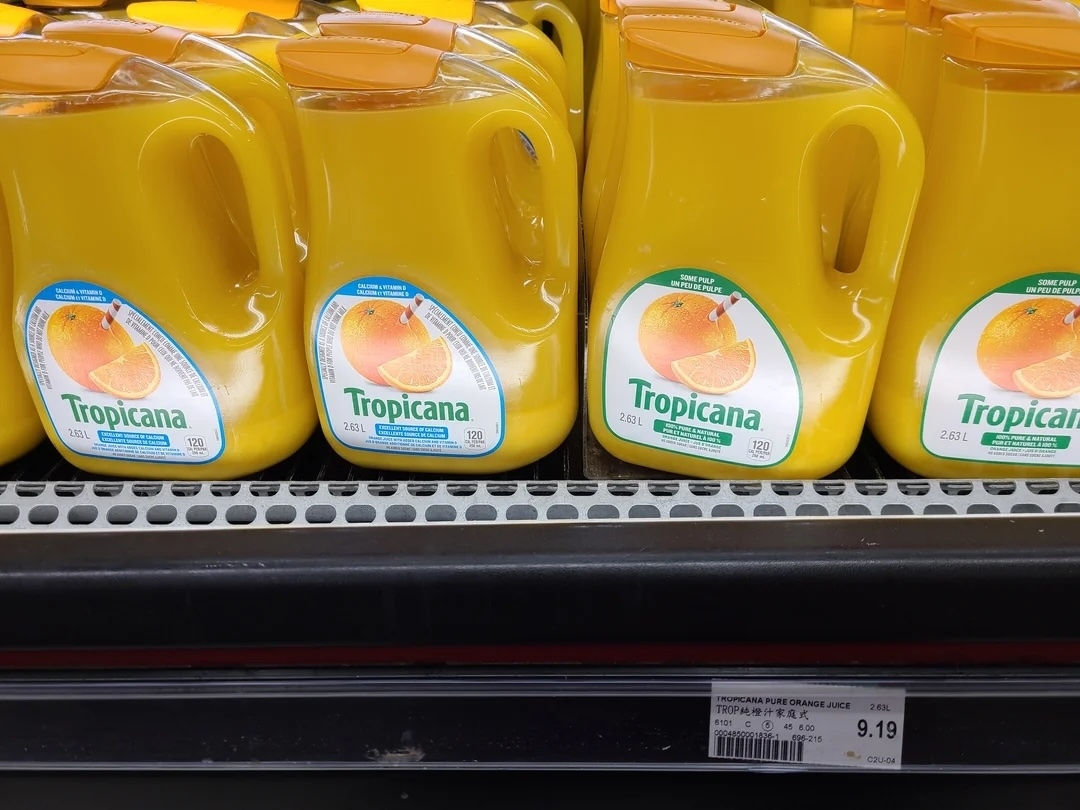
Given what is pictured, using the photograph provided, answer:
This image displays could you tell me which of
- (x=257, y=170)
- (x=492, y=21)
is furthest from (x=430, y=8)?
(x=257, y=170)

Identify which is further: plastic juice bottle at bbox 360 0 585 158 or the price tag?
plastic juice bottle at bbox 360 0 585 158

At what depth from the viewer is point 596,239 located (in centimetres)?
89

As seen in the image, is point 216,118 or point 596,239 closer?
point 216,118

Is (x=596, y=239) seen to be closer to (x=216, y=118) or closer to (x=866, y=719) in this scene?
(x=216, y=118)

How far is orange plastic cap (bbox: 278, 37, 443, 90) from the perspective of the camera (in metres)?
0.59

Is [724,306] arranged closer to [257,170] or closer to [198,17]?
[257,170]

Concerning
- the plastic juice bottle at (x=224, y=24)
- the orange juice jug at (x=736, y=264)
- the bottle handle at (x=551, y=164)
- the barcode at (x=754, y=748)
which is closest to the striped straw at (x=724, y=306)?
the orange juice jug at (x=736, y=264)

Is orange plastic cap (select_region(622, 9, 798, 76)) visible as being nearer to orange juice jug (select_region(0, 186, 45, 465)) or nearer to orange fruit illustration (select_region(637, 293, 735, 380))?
orange fruit illustration (select_region(637, 293, 735, 380))

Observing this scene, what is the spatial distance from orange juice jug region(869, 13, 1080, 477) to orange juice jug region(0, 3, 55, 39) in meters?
0.69

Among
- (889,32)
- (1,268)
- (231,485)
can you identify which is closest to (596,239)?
(889,32)

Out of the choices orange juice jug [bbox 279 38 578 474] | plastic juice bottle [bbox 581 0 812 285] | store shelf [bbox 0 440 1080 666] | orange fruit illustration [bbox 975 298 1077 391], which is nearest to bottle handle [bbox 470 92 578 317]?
orange juice jug [bbox 279 38 578 474]

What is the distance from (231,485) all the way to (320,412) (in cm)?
10

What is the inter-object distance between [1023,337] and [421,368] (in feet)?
1.50

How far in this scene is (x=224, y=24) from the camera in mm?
764
